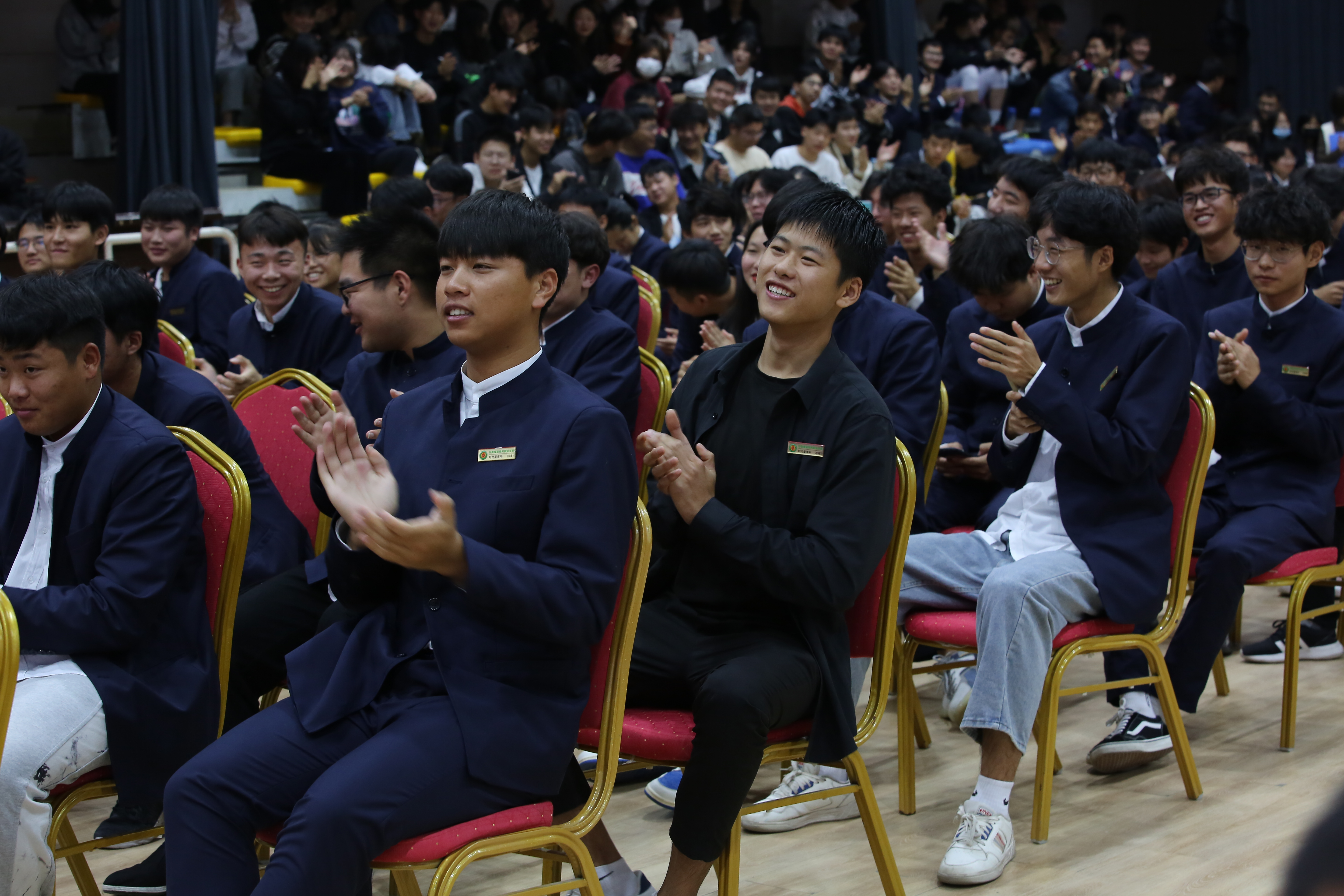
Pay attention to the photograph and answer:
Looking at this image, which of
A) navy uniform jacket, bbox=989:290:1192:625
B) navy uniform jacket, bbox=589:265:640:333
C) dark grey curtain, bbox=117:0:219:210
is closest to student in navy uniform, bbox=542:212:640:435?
navy uniform jacket, bbox=589:265:640:333

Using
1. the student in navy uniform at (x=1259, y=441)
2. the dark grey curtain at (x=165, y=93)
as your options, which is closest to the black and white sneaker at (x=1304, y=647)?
the student in navy uniform at (x=1259, y=441)

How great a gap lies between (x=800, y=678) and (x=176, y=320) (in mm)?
3183

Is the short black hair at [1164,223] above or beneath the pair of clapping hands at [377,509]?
above

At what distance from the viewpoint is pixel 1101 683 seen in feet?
8.88

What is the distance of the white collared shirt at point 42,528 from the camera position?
6.67ft

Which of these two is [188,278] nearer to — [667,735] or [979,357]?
[979,357]

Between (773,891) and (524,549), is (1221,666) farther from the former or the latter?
(524,549)

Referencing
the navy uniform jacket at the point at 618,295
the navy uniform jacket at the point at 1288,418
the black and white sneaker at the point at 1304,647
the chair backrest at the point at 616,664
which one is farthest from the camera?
the navy uniform jacket at the point at 618,295

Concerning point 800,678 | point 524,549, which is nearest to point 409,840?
point 524,549

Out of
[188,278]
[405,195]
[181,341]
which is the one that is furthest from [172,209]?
[181,341]

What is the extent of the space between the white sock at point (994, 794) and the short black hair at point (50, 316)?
1.68 metres

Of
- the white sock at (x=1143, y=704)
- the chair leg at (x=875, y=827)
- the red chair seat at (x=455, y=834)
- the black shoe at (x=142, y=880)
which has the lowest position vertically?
the black shoe at (x=142, y=880)

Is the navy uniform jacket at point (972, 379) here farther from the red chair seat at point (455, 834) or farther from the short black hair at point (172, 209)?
the short black hair at point (172, 209)

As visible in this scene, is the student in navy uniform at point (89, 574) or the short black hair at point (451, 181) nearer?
the student in navy uniform at point (89, 574)
